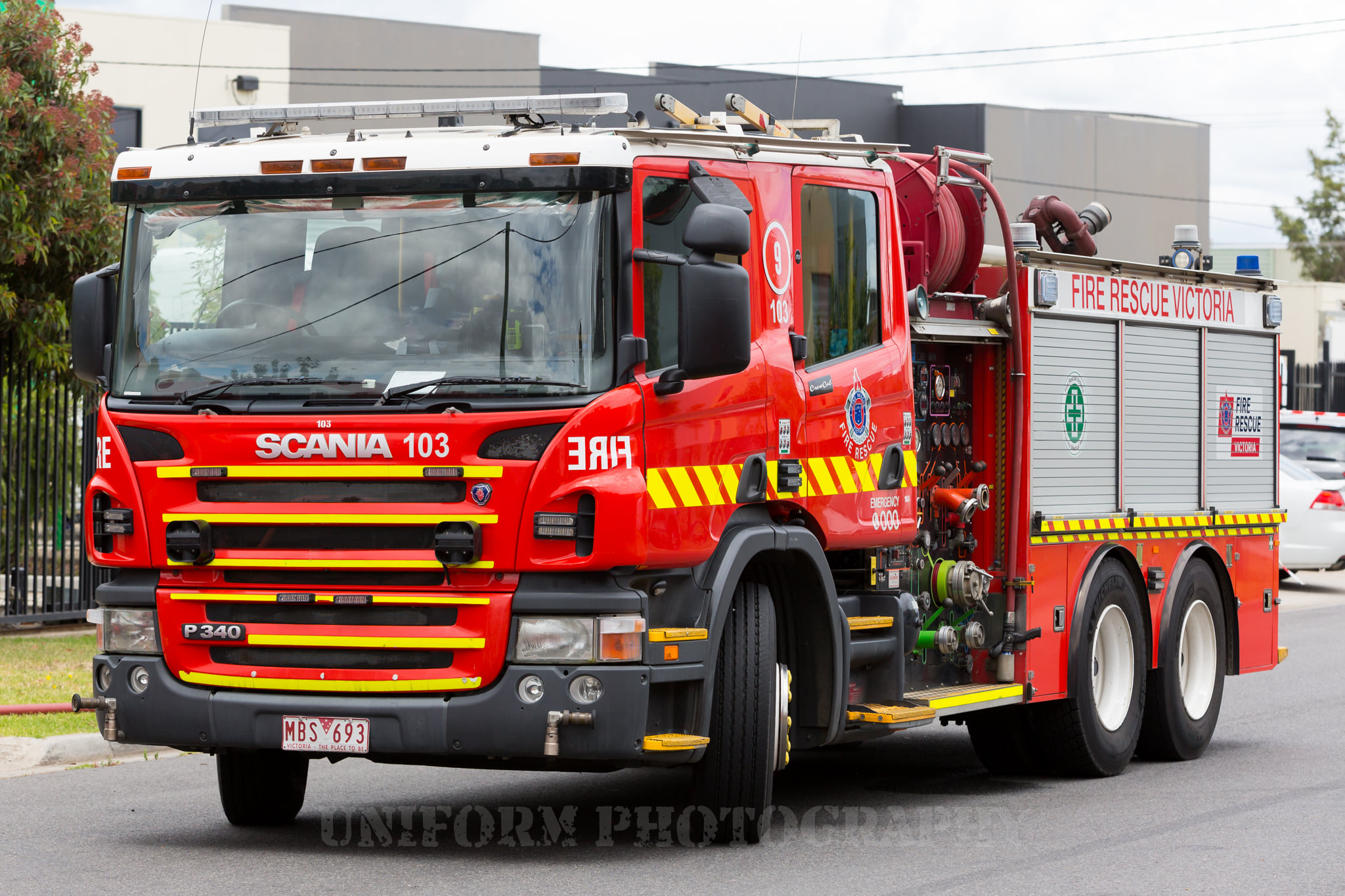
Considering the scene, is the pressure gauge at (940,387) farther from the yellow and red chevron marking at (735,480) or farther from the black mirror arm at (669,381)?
the black mirror arm at (669,381)

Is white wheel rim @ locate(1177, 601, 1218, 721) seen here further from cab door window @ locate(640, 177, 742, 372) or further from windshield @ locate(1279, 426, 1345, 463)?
windshield @ locate(1279, 426, 1345, 463)

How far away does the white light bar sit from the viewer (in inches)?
306

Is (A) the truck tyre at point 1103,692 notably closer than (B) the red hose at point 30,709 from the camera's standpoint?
Yes

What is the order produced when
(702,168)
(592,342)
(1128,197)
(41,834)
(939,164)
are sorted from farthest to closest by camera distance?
(1128,197) → (939,164) → (41,834) → (702,168) → (592,342)

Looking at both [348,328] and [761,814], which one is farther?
[761,814]

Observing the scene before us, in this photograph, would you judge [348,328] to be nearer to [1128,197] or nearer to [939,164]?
[939,164]

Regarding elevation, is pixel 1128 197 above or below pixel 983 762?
above

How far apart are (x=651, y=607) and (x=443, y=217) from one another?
1761mm

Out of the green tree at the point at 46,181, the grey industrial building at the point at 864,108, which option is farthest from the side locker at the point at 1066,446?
the grey industrial building at the point at 864,108

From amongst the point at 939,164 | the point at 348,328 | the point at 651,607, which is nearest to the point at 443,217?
the point at 348,328

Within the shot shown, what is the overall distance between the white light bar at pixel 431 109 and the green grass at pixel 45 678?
11.5ft

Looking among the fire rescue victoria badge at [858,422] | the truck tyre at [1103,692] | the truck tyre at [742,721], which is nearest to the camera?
the truck tyre at [742,721]

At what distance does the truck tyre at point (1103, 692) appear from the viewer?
10508 mm

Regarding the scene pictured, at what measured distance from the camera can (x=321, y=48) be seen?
38.2 meters
